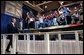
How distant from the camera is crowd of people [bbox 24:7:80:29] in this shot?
2404 millimetres

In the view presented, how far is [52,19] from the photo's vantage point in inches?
103

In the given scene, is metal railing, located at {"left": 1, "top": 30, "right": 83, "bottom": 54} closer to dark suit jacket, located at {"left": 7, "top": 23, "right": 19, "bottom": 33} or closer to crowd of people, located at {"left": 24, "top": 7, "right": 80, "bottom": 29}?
dark suit jacket, located at {"left": 7, "top": 23, "right": 19, "bottom": 33}

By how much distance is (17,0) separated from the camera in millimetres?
2080

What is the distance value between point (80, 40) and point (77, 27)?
36 centimetres

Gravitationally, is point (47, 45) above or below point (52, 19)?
below

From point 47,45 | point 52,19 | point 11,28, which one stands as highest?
point 52,19

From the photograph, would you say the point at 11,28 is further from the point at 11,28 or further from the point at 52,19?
the point at 52,19

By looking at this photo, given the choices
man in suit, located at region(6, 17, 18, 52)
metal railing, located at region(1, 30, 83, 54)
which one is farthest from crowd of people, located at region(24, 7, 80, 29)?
metal railing, located at region(1, 30, 83, 54)

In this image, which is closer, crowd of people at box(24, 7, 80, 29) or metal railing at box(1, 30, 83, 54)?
metal railing at box(1, 30, 83, 54)

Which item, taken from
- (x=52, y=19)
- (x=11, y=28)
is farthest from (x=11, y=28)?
(x=52, y=19)

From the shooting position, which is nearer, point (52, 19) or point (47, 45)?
point (47, 45)

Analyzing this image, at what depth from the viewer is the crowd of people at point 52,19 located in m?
2.40

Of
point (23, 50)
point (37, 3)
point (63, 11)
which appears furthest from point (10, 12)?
point (63, 11)

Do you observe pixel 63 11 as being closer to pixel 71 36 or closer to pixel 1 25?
pixel 71 36
